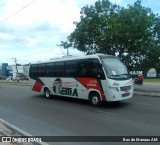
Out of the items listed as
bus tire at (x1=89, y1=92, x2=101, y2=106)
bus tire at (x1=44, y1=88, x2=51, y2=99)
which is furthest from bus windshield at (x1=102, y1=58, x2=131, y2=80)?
bus tire at (x1=44, y1=88, x2=51, y2=99)

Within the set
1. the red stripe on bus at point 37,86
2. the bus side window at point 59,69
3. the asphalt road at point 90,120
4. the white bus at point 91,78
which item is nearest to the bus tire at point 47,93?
the white bus at point 91,78

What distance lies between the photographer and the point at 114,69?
14.9 m

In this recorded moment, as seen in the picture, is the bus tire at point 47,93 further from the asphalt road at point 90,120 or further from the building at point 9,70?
the building at point 9,70

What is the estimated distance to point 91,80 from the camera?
50.9 feet

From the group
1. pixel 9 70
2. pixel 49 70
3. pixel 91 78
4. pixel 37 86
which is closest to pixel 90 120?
pixel 91 78

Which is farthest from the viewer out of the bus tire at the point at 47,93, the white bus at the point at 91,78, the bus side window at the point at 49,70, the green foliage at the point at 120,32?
the green foliage at the point at 120,32

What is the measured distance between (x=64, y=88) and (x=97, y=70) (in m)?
3.64

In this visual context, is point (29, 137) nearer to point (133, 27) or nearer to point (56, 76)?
point (56, 76)

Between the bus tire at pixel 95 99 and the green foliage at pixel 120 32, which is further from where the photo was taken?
the green foliage at pixel 120 32

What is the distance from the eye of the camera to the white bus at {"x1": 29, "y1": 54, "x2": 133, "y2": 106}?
47.5 feet

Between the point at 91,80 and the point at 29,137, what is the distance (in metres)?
7.53

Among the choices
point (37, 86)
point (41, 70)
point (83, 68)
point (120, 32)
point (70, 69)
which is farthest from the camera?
point (120, 32)

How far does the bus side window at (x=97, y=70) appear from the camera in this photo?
14784 mm

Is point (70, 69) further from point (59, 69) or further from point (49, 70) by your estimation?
point (49, 70)
